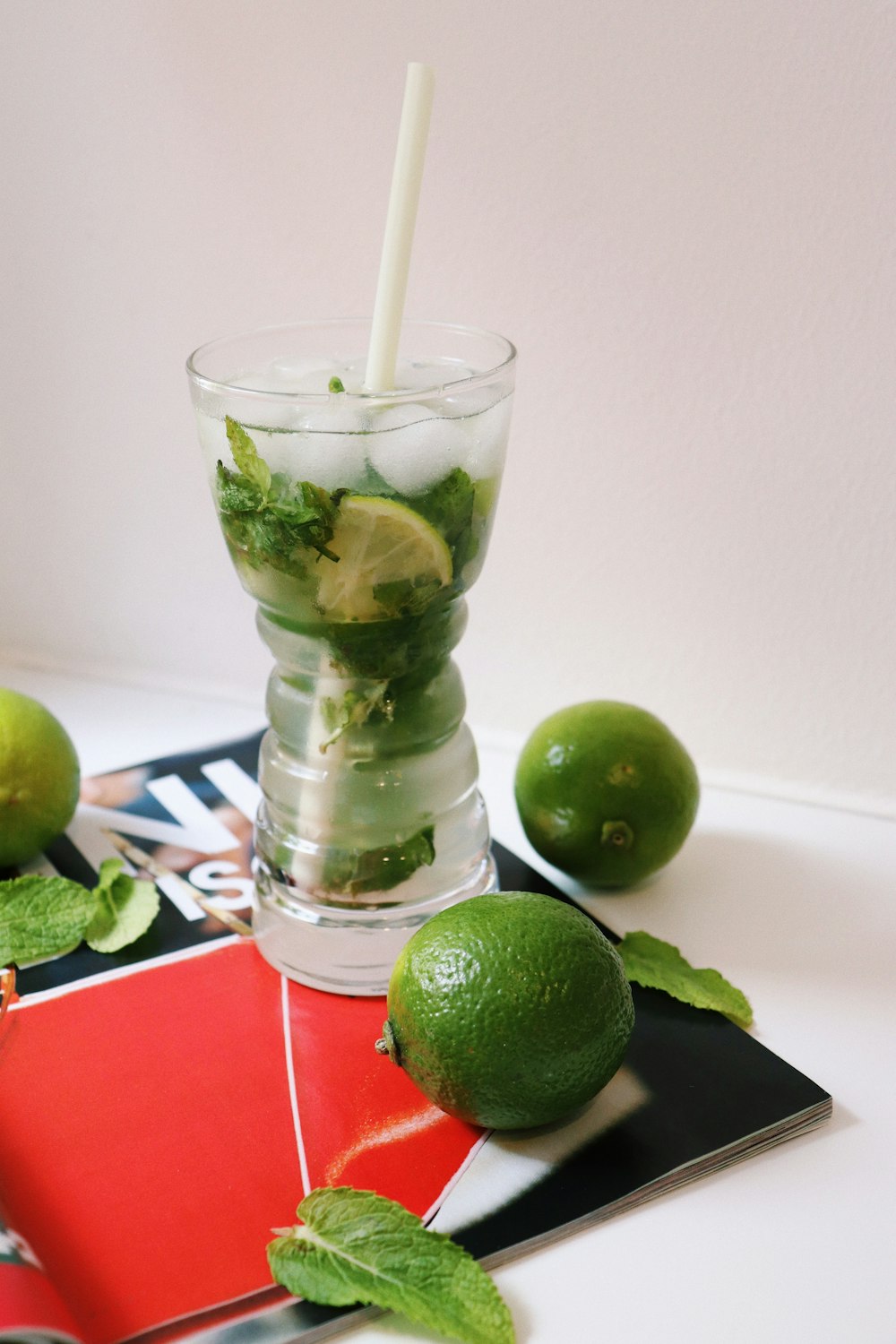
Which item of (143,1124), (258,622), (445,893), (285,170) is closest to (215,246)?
(285,170)

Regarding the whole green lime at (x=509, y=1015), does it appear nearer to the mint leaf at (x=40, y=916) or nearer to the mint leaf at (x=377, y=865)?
the mint leaf at (x=377, y=865)

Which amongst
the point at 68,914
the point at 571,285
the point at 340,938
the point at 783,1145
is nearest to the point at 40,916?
the point at 68,914

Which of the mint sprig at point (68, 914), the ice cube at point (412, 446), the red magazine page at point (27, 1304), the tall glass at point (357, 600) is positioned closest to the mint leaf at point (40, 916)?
the mint sprig at point (68, 914)

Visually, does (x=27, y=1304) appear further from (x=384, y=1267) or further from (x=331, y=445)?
(x=331, y=445)

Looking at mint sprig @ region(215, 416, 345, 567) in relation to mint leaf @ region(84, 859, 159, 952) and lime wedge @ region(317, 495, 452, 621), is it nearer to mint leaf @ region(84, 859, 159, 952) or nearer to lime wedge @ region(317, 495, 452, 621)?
lime wedge @ region(317, 495, 452, 621)

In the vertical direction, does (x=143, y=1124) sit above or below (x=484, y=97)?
below

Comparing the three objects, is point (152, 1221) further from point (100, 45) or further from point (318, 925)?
point (100, 45)

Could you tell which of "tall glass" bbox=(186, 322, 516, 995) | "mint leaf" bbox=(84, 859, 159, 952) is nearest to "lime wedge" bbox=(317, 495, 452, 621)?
Answer: "tall glass" bbox=(186, 322, 516, 995)
